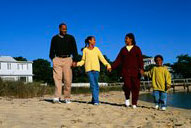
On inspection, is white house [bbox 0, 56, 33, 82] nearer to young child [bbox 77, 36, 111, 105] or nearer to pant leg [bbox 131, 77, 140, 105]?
young child [bbox 77, 36, 111, 105]

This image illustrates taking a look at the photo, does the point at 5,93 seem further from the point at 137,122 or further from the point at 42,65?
the point at 42,65

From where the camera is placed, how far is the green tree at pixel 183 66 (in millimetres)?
82312

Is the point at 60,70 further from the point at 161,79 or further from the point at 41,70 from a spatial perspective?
the point at 41,70

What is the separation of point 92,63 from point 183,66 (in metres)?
80.1

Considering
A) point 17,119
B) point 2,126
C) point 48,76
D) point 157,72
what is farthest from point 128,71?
point 48,76

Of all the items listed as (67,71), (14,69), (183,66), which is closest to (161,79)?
(67,71)

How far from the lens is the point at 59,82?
734 cm

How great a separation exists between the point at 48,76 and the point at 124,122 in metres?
67.7

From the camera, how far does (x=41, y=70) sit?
7569 centimetres

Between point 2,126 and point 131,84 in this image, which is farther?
point 131,84

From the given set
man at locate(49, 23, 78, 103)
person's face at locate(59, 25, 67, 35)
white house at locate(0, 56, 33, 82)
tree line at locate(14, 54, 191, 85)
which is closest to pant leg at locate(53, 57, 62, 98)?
man at locate(49, 23, 78, 103)

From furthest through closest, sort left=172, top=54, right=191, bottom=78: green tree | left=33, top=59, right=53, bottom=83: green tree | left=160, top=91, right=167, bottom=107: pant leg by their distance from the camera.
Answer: left=172, top=54, right=191, bottom=78: green tree < left=33, top=59, right=53, bottom=83: green tree < left=160, top=91, right=167, bottom=107: pant leg

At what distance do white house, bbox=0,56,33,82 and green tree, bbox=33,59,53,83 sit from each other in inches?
598

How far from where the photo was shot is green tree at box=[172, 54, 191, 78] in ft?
270
